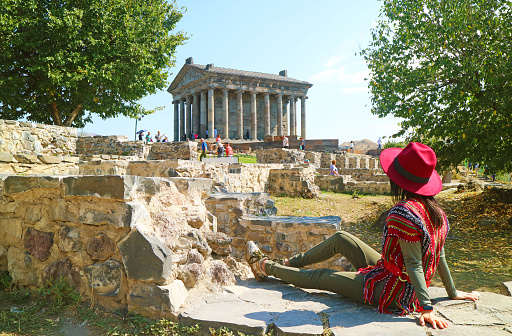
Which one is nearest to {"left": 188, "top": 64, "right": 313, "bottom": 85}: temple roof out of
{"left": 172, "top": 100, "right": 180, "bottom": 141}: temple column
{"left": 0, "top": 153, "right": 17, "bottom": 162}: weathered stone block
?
{"left": 172, "top": 100, "right": 180, "bottom": 141}: temple column

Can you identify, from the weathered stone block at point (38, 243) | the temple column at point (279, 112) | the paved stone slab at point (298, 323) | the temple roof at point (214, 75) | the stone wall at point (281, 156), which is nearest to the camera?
the paved stone slab at point (298, 323)

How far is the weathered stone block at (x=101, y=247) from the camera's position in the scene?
8.71 feet

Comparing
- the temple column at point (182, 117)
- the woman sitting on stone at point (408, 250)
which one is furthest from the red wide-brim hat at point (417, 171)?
the temple column at point (182, 117)

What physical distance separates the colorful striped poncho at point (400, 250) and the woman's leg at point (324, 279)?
0.14m

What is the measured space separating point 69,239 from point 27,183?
2.01ft

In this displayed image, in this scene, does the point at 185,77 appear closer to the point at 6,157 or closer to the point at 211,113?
the point at 211,113

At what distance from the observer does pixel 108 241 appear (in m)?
2.67

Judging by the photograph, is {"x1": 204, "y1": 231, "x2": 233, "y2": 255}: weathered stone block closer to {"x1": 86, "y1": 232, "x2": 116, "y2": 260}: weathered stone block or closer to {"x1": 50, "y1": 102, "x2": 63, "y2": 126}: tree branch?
{"x1": 86, "y1": 232, "x2": 116, "y2": 260}: weathered stone block

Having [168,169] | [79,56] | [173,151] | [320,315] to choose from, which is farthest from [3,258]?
[79,56]

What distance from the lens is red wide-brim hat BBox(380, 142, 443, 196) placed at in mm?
2412

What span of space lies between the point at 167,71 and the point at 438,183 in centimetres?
1893

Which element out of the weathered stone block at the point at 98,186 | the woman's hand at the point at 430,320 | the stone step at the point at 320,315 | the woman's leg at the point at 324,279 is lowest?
the stone step at the point at 320,315

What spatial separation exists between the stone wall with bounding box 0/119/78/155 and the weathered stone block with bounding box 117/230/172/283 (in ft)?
30.8

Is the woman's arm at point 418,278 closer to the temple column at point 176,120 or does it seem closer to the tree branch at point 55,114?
the tree branch at point 55,114
